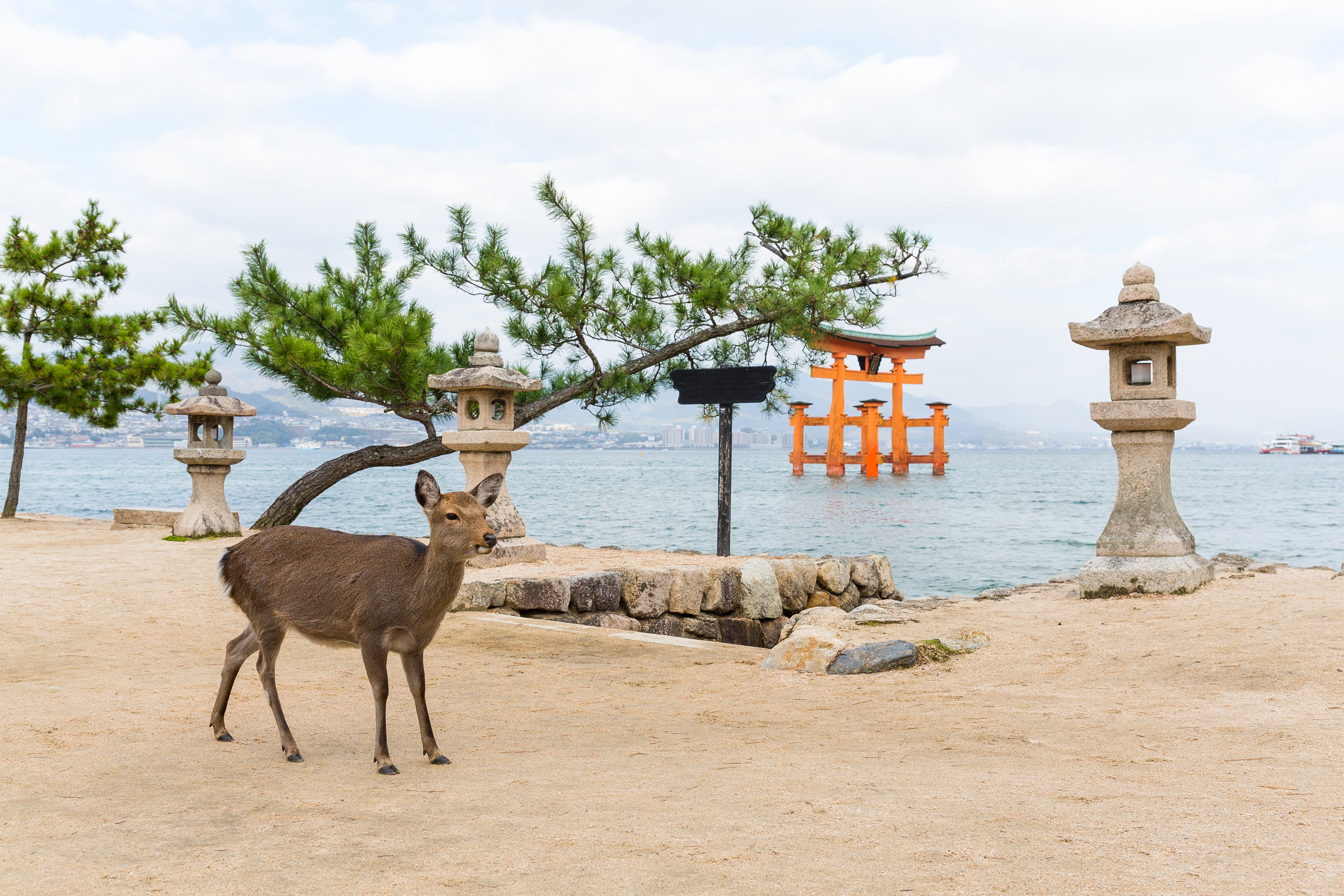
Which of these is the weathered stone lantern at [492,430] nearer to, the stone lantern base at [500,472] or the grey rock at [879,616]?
the stone lantern base at [500,472]

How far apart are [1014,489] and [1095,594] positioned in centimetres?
5027

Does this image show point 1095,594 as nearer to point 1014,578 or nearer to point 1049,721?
point 1049,721

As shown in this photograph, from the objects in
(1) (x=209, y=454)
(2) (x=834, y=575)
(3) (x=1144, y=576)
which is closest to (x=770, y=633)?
(2) (x=834, y=575)

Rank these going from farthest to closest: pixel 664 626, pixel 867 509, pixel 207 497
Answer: pixel 867 509 < pixel 207 497 < pixel 664 626

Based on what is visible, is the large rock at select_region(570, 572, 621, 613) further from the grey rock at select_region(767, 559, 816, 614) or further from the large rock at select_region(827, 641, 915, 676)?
the large rock at select_region(827, 641, 915, 676)

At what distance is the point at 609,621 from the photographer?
28.0 feet

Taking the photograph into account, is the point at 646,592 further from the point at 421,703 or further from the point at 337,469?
the point at 337,469

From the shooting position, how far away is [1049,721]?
15.1ft

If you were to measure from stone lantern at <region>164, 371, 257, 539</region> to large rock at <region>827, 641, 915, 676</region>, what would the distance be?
945 centimetres

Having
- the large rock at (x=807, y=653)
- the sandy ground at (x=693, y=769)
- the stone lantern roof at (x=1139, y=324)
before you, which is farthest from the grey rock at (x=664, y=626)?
the stone lantern roof at (x=1139, y=324)

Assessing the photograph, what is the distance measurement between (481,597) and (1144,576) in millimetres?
5280

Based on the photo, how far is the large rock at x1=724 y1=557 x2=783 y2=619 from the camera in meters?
9.53

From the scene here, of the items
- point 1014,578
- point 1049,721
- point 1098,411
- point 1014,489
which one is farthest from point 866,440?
point 1049,721

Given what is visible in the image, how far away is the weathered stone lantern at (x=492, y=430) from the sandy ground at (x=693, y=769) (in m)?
2.61
